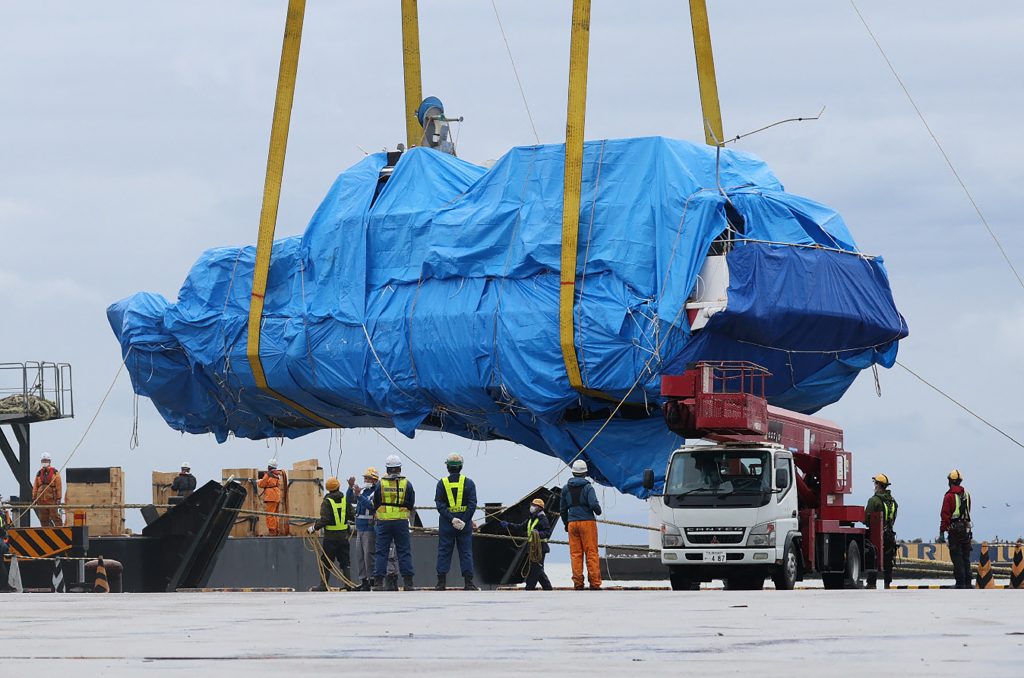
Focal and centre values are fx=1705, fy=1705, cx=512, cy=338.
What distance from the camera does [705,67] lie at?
3528 centimetres

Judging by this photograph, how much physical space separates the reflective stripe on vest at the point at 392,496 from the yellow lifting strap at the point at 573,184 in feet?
26.3

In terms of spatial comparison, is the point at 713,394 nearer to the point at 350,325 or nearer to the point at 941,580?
the point at 350,325

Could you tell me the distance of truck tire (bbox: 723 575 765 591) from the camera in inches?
887

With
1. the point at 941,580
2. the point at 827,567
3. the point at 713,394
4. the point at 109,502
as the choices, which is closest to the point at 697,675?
the point at 713,394

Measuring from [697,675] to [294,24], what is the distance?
2868cm

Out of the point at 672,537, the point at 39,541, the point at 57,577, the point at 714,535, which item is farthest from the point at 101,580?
the point at 714,535

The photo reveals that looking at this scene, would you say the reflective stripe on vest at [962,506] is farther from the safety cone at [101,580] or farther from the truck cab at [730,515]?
the safety cone at [101,580]

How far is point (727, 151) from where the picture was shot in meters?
32.2

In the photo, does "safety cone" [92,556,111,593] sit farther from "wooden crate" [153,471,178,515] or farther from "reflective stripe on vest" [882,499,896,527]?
"reflective stripe on vest" [882,499,896,527]

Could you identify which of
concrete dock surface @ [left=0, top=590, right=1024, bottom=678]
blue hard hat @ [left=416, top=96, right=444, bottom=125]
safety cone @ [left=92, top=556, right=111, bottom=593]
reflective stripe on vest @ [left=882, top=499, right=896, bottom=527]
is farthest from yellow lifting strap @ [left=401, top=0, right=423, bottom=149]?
concrete dock surface @ [left=0, top=590, right=1024, bottom=678]

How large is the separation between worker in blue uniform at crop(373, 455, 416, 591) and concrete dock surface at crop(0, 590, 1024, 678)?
547cm

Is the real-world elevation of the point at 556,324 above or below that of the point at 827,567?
above

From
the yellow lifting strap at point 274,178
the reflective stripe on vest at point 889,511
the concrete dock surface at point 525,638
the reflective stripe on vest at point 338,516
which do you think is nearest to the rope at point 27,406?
the yellow lifting strap at point 274,178

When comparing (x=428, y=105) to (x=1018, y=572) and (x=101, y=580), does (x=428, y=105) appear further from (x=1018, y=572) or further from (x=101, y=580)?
(x=1018, y=572)
